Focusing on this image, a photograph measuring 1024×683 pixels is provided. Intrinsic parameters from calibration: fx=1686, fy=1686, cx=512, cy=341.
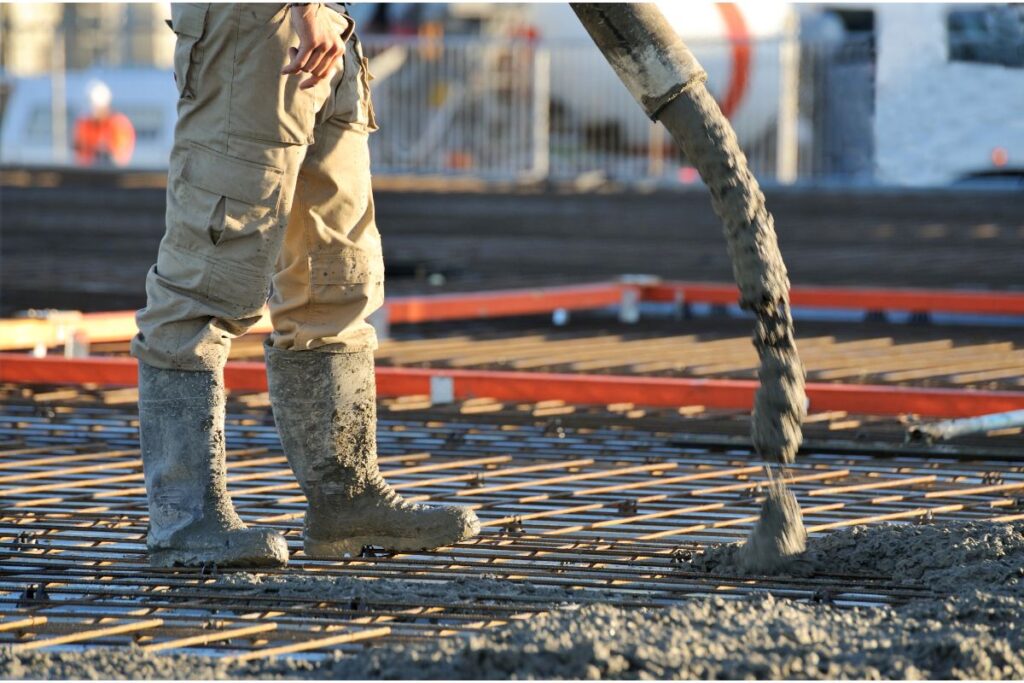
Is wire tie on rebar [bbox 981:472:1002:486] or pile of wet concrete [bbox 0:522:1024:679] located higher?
wire tie on rebar [bbox 981:472:1002:486]

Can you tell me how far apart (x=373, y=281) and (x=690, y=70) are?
69cm

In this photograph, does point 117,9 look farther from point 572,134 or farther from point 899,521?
point 899,521

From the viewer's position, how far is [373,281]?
3.03m

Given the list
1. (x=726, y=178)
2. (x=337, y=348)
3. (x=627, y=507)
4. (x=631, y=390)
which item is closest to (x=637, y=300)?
(x=631, y=390)

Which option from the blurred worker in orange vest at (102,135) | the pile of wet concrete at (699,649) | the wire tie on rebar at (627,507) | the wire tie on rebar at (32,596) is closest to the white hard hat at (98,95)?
the blurred worker in orange vest at (102,135)

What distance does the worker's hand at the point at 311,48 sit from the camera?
2738 millimetres

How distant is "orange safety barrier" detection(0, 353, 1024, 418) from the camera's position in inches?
169

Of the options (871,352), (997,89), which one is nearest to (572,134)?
(997,89)

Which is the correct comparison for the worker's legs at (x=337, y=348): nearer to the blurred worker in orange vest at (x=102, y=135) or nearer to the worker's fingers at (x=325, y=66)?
the worker's fingers at (x=325, y=66)

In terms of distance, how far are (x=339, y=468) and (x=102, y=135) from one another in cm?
1705

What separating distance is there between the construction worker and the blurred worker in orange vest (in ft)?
55.5

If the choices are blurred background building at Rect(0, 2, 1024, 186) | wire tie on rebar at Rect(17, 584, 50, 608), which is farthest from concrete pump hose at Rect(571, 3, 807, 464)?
blurred background building at Rect(0, 2, 1024, 186)

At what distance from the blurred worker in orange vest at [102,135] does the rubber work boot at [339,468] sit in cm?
1691

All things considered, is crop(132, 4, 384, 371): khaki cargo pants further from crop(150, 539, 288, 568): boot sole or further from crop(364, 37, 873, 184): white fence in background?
crop(364, 37, 873, 184): white fence in background
